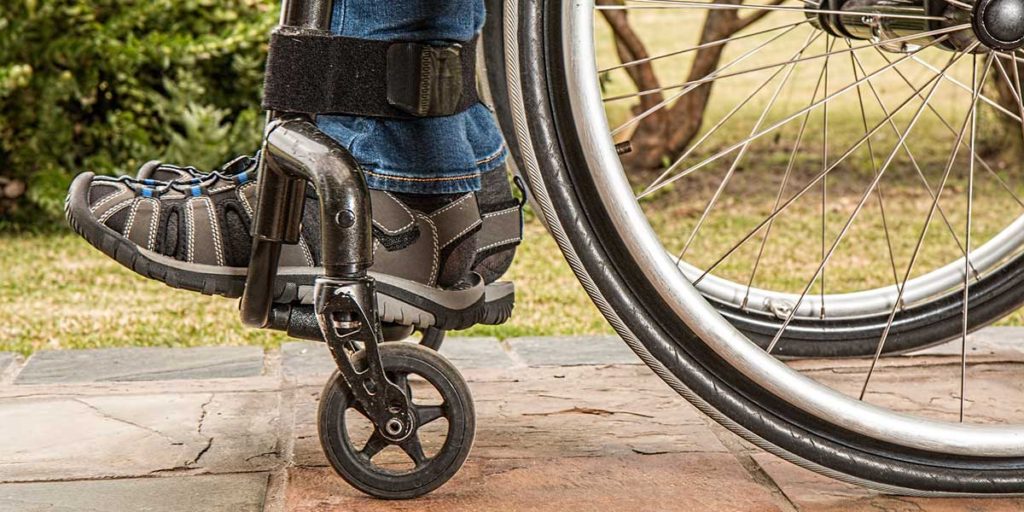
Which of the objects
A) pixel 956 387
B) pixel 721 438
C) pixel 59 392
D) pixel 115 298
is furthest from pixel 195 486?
pixel 115 298

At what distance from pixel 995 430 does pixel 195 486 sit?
32.2 inches

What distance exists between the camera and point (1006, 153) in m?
4.02

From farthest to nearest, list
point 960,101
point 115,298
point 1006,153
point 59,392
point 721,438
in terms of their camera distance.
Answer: point 960,101, point 1006,153, point 115,298, point 59,392, point 721,438

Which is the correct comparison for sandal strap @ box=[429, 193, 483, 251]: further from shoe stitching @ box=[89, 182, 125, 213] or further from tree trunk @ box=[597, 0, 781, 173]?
tree trunk @ box=[597, 0, 781, 173]

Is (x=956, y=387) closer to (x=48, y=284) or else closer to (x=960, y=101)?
(x=48, y=284)

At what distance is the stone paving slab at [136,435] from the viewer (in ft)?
4.38

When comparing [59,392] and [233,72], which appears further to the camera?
[233,72]

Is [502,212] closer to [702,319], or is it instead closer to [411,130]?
[411,130]

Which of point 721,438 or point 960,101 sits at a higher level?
point 960,101

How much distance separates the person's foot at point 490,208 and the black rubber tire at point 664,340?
23 centimetres

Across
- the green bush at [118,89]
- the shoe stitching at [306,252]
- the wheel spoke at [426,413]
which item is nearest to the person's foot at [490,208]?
the shoe stitching at [306,252]

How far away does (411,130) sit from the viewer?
1.27 metres

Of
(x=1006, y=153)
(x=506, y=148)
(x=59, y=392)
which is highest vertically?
(x=1006, y=153)

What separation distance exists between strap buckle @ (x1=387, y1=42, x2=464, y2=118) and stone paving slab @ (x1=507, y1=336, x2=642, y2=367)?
0.65 m
